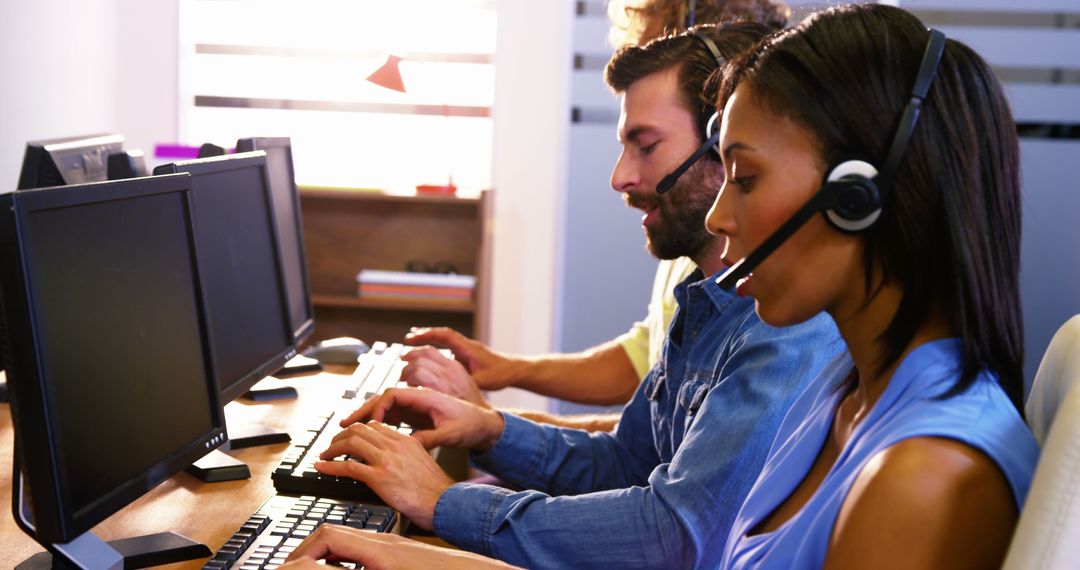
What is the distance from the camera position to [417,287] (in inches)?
142

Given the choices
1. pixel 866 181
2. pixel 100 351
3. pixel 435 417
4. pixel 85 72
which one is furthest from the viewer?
pixel 85 72

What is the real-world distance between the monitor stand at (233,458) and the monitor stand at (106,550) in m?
0.15

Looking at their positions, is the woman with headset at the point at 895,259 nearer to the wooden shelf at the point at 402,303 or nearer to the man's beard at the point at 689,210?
the man's beard at the point at 689,210

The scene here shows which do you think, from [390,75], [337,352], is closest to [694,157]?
[337,352]

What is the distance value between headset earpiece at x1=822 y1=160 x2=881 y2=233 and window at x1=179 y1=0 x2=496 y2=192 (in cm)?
320

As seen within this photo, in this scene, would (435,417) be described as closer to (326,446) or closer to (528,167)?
(326,446)

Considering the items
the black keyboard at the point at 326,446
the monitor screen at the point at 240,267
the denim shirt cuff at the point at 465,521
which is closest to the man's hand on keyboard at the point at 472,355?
the black keyboard at the point at 326,446

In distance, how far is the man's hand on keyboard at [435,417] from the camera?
1.59 metres

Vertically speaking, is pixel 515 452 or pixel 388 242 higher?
pixel 515 452

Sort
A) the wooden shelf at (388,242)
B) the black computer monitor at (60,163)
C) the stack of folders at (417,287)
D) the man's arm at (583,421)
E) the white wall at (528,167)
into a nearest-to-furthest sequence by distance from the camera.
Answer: the black computer monitor at (60,163)
the man's arm at (583,421)
the stack of folders at (417,287)
the wooden shelf at (388,242)
the white wall at (528,167)

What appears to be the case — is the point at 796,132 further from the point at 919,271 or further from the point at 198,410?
the point at 198,410

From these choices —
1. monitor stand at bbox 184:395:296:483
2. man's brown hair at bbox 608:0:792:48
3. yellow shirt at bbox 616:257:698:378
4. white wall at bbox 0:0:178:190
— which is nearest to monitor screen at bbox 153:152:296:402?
monitor stand at bbox 184:395:296:483

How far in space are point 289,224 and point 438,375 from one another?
45 centimetres

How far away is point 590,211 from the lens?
3955mm
